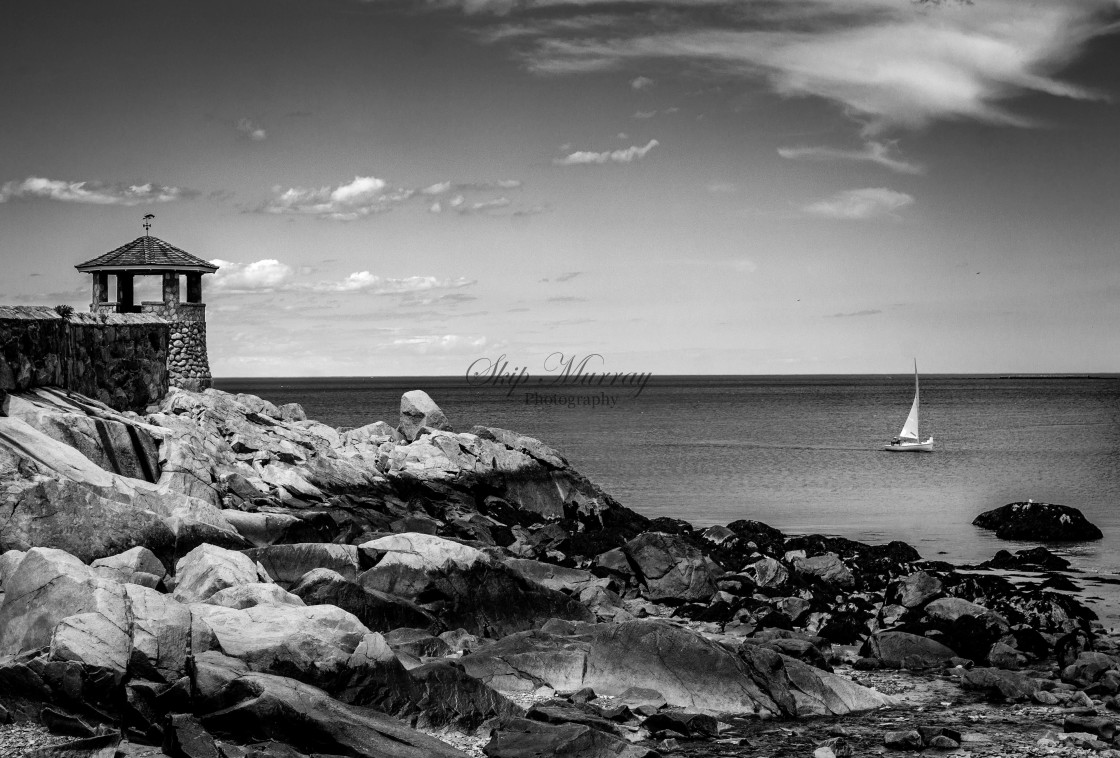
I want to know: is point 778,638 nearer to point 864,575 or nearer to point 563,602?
point 563,602

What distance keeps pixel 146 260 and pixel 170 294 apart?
54.1 inches

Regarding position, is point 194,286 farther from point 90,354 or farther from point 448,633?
point 448,633

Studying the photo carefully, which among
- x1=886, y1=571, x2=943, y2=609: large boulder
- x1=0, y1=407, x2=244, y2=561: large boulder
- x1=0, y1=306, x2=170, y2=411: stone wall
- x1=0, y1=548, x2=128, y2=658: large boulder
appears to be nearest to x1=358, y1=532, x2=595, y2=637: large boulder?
x1=0, y1=407, x2=244, y2=561: large boulder

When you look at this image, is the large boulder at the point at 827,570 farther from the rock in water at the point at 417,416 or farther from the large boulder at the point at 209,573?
the rock in water at the point at 417,416

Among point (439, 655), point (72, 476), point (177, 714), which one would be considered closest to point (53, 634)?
point (177, 714)

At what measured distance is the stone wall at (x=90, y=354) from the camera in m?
22.8

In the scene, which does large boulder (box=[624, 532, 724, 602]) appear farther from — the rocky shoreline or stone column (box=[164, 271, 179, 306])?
stone column (box=[164, 271, 179, 306])

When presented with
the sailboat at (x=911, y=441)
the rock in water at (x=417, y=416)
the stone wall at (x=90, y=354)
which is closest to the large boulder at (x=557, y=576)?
the stone wall at (x=90, y=354)

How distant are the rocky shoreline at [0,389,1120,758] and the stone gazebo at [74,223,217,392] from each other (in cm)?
870

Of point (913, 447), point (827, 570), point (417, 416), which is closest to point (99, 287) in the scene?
point (417, 416)

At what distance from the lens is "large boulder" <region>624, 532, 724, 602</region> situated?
2075 cm

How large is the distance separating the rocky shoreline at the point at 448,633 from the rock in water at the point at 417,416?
9.55 metres

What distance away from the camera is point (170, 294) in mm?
34188

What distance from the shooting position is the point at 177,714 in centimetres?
1063
